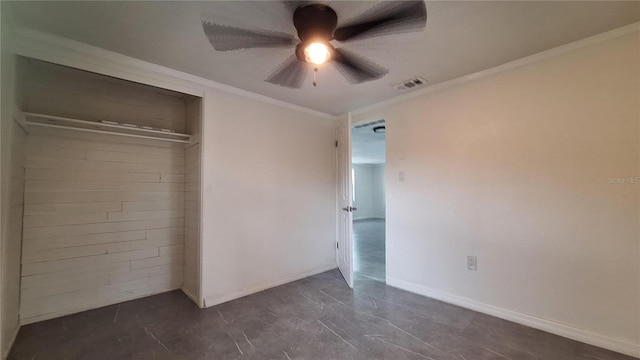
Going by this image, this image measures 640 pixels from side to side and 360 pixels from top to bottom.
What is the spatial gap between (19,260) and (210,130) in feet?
6.42

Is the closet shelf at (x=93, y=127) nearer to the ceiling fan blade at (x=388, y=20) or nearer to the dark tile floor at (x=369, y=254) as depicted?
the ceiling fan blade at (x=388, y=20)

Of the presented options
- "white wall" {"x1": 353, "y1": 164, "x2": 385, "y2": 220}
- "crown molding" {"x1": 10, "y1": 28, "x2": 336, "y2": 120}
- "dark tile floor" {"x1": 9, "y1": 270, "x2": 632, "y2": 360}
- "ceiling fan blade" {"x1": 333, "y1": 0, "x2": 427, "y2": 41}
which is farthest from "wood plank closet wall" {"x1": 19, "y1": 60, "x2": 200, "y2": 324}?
"white wall" {"x1": 353, "y1": 164, "x2": 385, "y2": 220}

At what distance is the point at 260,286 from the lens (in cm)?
307

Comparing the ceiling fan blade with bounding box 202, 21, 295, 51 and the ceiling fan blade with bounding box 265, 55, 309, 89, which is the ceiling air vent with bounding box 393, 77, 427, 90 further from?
the ceiling fan blade with bounding box 202, 21, 295, 51

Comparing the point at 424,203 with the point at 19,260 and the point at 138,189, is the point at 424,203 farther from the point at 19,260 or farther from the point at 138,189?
the point at 19,260

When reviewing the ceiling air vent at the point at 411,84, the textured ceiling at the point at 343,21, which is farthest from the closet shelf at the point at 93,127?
the ceiling air vent at the point at 411,84

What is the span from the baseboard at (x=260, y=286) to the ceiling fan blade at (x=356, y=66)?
8.27 ft

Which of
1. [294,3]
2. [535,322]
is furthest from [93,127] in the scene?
[535,322]

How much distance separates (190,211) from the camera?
2.99 meters

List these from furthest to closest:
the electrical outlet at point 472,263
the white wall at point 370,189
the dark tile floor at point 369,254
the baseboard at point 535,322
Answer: the white wall at point 370,189 < the dark tile floor at point 369,254 < the electrical outlet at point 472,263 < the baseboard at point 535,322

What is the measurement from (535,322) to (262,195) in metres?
2.93

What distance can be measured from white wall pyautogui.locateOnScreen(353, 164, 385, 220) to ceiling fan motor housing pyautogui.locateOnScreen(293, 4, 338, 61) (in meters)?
8.65

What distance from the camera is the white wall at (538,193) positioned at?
1.89 m

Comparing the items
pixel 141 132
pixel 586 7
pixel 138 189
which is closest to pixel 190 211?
pixel 138 189
